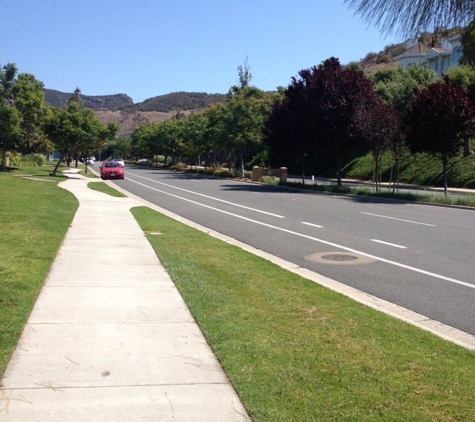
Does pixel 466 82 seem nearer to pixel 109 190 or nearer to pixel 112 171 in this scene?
pixel 109 190

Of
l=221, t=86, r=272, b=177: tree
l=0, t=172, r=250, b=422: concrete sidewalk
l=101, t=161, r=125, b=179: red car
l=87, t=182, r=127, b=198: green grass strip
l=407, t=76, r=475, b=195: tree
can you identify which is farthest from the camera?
l=221, t=86, r=272, b=177: tree

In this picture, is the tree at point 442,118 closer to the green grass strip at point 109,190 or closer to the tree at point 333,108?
the tree at point 333,108

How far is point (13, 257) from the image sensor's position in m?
9.64

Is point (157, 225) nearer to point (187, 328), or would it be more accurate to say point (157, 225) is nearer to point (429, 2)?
point (187, 328)

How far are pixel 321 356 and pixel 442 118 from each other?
25385 mm

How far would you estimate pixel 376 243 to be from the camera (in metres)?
13.6

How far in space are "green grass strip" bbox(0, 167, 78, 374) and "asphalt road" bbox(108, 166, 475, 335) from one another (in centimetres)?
430

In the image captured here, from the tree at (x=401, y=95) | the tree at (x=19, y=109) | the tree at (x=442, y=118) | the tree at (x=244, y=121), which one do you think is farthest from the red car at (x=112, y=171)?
→ the tree at (x=442, y=118)

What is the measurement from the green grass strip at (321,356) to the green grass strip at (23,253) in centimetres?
189

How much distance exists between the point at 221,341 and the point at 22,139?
4450cm

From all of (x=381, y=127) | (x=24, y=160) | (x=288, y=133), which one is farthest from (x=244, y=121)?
(x=24, y=160)

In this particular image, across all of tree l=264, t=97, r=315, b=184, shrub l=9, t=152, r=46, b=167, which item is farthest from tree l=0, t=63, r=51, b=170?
tree l=264, t=97, r=315, b=184

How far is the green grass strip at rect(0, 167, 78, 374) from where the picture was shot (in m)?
6.21

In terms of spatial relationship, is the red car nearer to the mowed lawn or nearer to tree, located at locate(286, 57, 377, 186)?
tree, located at locate(286, 57, 377, 186)
